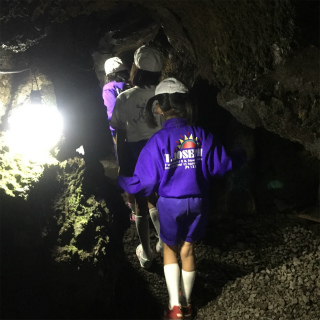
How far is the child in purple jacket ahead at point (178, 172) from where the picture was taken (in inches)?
103

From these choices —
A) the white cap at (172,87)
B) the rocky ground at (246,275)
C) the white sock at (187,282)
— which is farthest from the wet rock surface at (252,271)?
the white cap at (172,87)

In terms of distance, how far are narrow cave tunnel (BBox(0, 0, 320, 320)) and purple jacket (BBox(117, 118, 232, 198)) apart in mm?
898

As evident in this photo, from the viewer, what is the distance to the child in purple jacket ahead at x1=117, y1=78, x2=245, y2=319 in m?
2.61

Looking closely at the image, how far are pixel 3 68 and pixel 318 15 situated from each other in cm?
606

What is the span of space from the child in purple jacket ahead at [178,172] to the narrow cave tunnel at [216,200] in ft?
2.53

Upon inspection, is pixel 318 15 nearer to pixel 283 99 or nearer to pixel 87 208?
pixel 283 99

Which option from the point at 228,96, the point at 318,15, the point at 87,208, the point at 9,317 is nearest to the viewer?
the point at 9,317

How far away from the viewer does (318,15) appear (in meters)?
2.55

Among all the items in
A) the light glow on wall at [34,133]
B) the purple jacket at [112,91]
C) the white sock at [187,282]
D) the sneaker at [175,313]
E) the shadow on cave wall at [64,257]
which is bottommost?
the sneaker at [175,313]

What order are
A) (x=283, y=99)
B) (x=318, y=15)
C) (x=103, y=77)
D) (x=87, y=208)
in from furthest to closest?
(x=103, y=77) < (x=87, y=208) < (x=283, y=99) < (x=318, y=15)

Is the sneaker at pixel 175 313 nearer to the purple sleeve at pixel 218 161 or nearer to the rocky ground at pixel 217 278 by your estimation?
the rocky ground at pixel 217 278

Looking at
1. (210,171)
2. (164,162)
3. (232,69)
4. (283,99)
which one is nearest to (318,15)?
(283,99)

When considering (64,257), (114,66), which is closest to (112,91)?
(114,66)

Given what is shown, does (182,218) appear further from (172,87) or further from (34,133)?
(34,133)
